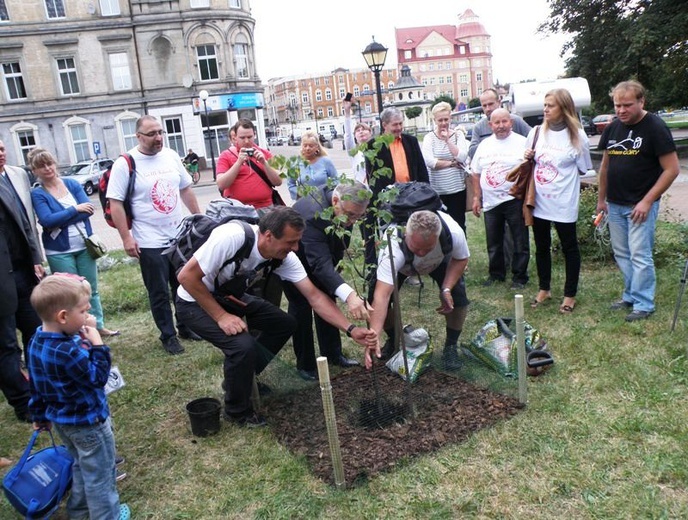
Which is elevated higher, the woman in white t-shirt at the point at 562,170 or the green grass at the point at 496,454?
the woman in white t-shirt at the point at 562,170

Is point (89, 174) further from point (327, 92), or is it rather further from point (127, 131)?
point (327, 92)

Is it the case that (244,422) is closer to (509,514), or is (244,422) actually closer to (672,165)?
(509,514)

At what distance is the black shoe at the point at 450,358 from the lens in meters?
4.01

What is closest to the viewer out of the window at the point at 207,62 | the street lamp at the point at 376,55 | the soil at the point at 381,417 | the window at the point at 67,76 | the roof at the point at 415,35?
the soil at the point at 381,417

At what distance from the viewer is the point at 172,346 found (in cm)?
496

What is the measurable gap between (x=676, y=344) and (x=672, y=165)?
51.9 inches

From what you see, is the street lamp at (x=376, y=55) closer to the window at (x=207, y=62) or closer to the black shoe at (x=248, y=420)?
the black shoe at (x=248, y=420)

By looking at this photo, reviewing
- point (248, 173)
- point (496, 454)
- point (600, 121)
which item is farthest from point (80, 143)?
point (496, 454)

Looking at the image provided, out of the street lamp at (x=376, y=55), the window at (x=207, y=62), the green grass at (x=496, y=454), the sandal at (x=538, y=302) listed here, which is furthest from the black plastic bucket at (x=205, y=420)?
the window at (x=207, y=62)

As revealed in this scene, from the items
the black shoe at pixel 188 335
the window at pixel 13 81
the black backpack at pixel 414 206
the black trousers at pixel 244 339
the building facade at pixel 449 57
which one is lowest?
the black shoe at pixel 188 335

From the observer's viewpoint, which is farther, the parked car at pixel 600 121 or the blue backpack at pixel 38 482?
the parked car at pixel 600 121

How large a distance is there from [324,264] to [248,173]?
1.72 m

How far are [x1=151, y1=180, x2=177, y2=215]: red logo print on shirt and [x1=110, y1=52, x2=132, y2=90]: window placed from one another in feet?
102

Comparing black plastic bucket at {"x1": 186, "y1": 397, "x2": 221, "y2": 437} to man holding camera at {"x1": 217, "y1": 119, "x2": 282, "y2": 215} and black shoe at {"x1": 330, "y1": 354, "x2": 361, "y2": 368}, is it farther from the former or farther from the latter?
man holding camera at {"x1": 217, "y1": 119, "x2": 282, "y2": 215}
